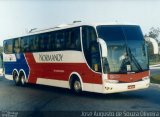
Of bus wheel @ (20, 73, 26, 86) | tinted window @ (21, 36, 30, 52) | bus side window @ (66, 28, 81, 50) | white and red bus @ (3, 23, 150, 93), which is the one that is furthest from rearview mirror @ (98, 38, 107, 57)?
bus wheel @ (20, 73, 26, 86)

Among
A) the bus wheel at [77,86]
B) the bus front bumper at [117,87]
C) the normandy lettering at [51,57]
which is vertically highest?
the normandy lettering at [51,57]

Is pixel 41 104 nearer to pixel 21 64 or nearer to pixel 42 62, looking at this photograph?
pixel 42 62

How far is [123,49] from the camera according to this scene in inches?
589

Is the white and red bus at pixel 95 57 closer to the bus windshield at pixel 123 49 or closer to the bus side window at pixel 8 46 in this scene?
the bus windshield at pixel 123 49

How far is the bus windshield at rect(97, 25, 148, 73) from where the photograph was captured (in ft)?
48.3

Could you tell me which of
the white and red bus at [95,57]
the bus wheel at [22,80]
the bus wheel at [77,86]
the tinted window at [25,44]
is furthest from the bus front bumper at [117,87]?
the bus wheel at [22,80]

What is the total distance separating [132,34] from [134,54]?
39.4 inches

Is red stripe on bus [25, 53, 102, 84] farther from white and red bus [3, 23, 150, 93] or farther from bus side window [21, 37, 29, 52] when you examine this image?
bus side window [21, 37, 29, 52]

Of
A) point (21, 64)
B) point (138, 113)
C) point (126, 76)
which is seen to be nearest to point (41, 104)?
point (126, 76)

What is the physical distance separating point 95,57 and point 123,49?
4.14ft

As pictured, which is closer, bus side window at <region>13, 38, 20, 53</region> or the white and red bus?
the white and red bus

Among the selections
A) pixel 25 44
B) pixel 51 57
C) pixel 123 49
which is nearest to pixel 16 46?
pixel 25 44

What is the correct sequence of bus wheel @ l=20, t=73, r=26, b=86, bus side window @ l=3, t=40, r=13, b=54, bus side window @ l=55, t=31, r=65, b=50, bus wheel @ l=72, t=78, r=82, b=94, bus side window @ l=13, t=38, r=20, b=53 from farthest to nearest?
bus side window @ l=3, t=40, r=13, b=54 < bus side window @ l=13, t=38, r=20, b=53 < bus wheel @ l=20, t=73, r=26, b=86 < bus side window @ l=55, t=31, r=65, b=50 < bus wheel @ l=72, t=78, r=82, b=94

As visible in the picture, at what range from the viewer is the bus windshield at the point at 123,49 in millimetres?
14711
